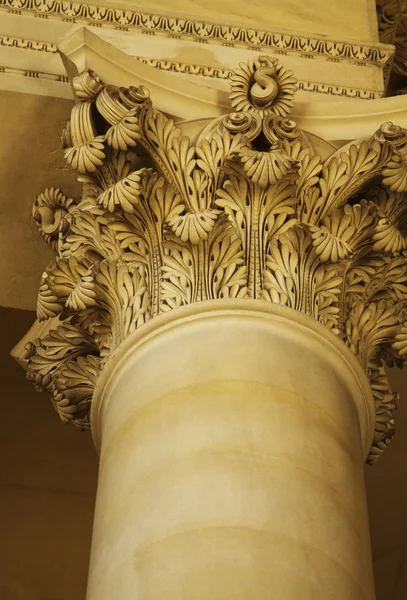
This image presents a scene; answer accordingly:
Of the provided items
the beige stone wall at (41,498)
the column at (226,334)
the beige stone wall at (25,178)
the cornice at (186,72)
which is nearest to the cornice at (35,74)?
the cornice at (186,72)

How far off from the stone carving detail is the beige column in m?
0.16

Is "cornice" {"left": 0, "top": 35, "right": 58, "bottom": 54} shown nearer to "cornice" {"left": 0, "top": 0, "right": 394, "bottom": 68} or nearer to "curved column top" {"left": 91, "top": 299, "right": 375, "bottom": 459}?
"cornice" {"left": 0, "top": 0, "right": 394, "bottom": 68}

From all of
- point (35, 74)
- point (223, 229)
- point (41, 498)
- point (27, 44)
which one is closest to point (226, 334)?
point (223, 229)

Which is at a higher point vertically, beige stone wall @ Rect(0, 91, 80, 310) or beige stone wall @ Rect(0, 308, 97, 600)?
beige stone wall @ Rect(0, 91, 80, 310)

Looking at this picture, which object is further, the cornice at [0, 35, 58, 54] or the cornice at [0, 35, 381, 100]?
the cornice at [0, 35, 58, 54]

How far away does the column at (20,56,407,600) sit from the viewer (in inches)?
140

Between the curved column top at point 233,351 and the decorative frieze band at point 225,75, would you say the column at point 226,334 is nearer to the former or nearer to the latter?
the curved column top at point 233,351

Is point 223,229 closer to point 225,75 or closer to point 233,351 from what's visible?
point 233,351

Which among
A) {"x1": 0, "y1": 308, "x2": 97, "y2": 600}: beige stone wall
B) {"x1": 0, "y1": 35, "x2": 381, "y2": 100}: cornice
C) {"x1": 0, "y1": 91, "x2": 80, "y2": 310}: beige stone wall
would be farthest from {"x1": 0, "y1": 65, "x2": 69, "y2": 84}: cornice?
{"x1": 0, "y1": 308, "x2": 97, "y2": 600}: beige stone wall

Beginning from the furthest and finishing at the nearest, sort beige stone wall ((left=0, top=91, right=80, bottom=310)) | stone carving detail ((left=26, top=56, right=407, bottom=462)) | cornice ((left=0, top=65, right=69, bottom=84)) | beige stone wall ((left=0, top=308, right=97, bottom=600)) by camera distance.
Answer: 1. beige stone wall ((left=0, top=308, right=97, bottom=600))
2. cornice ((left=0, top=65, right=69, bottom=84))
3. beige stone wall ((left=0, top=91, right=80, bottom=310))
4. stone carving detail ((left=26, top=56, right=407, bottom=462))

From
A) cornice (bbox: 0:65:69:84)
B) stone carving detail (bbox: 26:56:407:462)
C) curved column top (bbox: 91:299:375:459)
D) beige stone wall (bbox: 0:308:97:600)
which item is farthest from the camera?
beige stone wall (bbox: 0:308:97:600)

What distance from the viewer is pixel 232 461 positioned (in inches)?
145

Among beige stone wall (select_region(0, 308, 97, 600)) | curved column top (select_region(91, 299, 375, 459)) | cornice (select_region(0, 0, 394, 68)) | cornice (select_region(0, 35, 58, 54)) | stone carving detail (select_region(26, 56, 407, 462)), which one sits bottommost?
beige stone wall (select_region(0, 308, 97, 600))

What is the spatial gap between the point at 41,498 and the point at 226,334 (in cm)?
312
